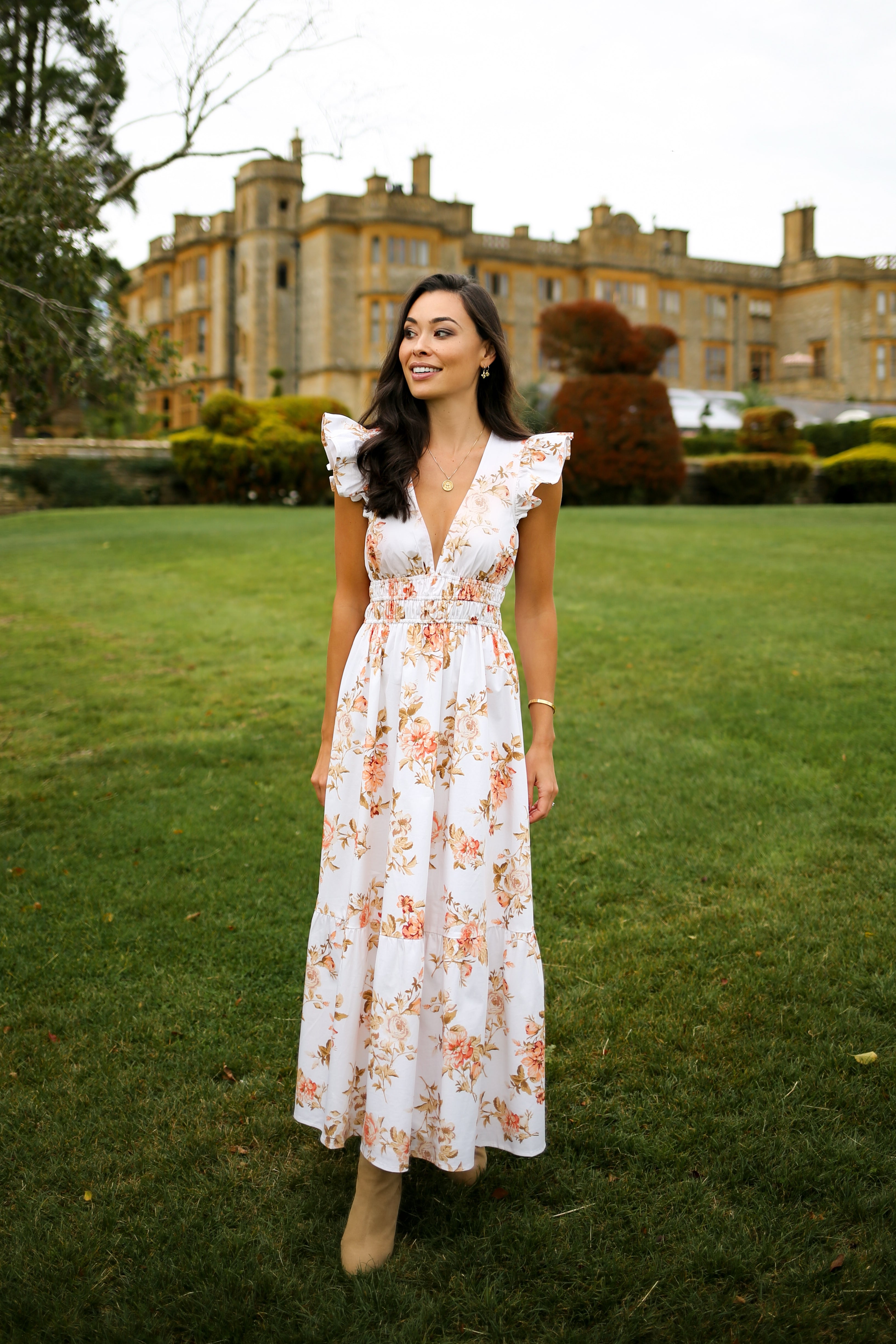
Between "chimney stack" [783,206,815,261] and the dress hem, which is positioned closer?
the dress hem

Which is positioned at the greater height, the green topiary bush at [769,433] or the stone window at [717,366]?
the stone window at [717,366]

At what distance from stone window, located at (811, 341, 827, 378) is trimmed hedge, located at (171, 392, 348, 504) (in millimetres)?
32885

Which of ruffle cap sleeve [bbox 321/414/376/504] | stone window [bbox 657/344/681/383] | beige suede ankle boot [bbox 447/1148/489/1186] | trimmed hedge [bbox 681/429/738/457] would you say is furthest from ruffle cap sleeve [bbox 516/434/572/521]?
stone window [bbox 657/344/681/383]

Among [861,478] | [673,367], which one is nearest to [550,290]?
[673,367]

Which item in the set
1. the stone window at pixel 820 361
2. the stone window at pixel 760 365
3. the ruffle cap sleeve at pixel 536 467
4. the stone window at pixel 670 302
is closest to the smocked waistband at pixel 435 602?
the ruffle cap sleeve at pixel 536 467

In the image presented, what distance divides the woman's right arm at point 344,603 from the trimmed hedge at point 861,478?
2340 cm

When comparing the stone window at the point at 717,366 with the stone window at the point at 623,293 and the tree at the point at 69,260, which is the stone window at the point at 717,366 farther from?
the tree at the point at 69,260

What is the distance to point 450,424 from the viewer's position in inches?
96.3

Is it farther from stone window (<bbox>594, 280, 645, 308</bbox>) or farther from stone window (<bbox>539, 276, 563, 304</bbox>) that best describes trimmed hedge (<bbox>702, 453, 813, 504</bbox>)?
stone window (<bbox>594, 280, 645, 308</bbox>)

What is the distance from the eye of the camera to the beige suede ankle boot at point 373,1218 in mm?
2229

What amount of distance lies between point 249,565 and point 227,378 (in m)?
33.4

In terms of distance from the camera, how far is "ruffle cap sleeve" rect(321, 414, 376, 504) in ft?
7.79

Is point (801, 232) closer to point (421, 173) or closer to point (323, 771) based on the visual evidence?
point (421, 173)

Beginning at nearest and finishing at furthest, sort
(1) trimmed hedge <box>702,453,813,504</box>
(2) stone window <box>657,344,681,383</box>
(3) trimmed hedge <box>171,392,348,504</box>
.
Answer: (3) trimmed hedge <box>171,392,348,504</box>
(1) trimmed hedge <box>702,453,813,504</box>
(2) stone window <box>657,344,681,383</box>
